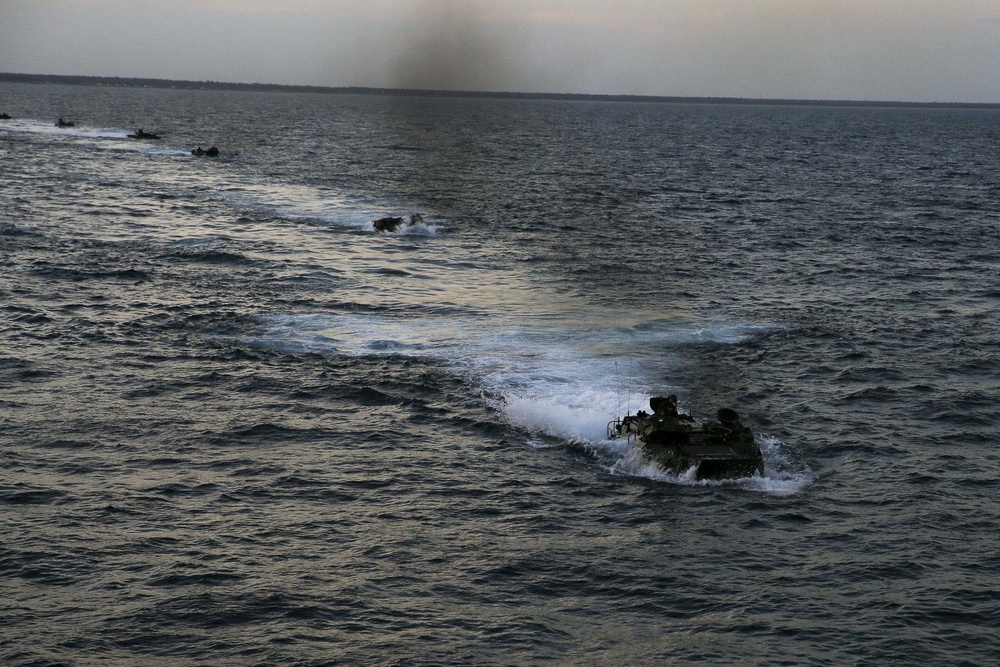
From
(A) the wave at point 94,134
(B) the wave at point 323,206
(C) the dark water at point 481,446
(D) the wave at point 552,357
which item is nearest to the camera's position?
(C) the dark water at point 481,446

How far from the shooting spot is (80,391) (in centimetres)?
3866

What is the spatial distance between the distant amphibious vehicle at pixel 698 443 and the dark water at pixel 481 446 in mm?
580

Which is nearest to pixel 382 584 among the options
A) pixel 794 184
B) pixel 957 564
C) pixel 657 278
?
pixel 957 564

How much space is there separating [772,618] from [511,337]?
24331mm

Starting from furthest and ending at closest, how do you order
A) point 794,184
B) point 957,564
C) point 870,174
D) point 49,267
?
point 870,174, point 794,184, point 49,267, point 957,564

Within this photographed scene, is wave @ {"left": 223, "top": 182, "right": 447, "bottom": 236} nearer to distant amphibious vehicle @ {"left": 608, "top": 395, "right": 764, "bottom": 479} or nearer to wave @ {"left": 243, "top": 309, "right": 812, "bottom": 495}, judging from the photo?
wave @ {"left": 243, "top": 309, "right": 812, "bottom": 495}

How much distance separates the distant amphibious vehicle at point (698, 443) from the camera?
31922 mm

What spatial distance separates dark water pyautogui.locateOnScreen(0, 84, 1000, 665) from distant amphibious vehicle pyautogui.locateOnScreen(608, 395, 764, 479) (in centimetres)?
58

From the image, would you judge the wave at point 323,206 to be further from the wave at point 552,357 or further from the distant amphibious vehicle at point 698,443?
the distant amphibious vehicle at point 698,443

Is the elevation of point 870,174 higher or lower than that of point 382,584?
higher

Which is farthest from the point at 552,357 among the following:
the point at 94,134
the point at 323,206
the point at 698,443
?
the point at 94,134

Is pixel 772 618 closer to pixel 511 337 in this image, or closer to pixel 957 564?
pixel 957 564

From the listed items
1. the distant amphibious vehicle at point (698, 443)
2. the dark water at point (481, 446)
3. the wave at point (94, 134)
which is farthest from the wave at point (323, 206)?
the distant amphibious vehicle at point (698, 443)

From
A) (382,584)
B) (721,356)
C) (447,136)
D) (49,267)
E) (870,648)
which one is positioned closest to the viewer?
(870,648)
